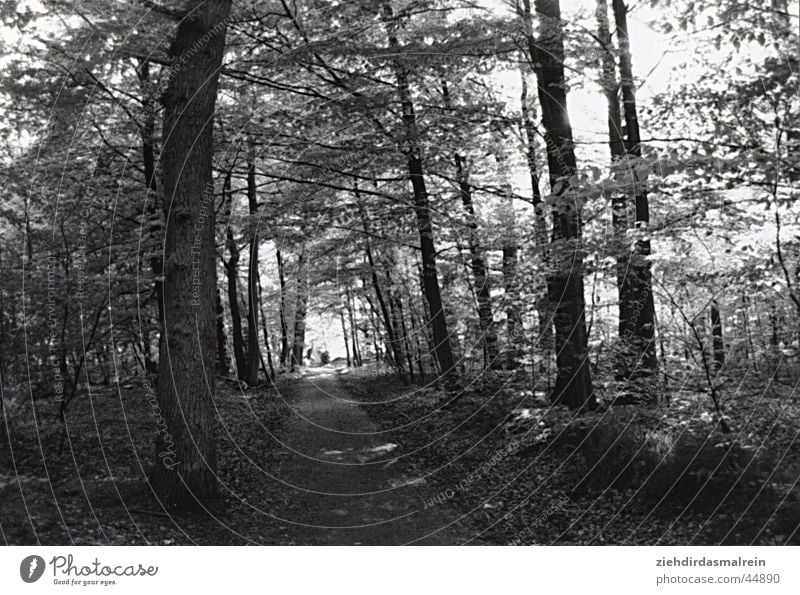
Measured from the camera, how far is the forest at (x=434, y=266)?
20.3 feet

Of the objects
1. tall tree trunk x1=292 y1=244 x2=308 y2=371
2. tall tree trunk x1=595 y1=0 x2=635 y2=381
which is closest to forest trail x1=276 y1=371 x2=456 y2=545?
tall tree trunk x1=595 y1=0 x2=635 y2=381

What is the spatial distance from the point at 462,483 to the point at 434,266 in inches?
253

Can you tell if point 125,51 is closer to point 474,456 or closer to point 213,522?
point 213,522

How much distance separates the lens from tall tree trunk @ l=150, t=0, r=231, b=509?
7.62 meters

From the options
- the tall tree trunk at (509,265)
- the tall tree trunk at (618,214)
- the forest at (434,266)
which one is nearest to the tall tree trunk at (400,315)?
the forest at (434,266)

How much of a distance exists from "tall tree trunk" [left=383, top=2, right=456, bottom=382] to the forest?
0.08 metres

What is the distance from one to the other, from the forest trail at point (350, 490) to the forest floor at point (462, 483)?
0.04 metres

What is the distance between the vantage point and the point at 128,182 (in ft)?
45.7

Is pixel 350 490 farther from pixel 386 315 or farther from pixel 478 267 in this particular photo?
pixel 386 315

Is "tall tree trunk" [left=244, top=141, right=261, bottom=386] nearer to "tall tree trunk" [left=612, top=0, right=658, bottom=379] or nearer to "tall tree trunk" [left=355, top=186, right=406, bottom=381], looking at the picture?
"tall tree trunk" [left=355, top=186, right=406, bottom=381]

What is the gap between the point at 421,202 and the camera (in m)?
13.9

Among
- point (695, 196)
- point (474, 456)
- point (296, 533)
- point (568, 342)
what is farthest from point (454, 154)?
point (296, 533)

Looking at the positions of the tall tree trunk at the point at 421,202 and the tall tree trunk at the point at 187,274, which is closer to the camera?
the tall tree trunk at the point at 187,274

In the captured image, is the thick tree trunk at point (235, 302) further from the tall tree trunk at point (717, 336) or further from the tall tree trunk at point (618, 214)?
the tall tree trunk at point (717, 336)
